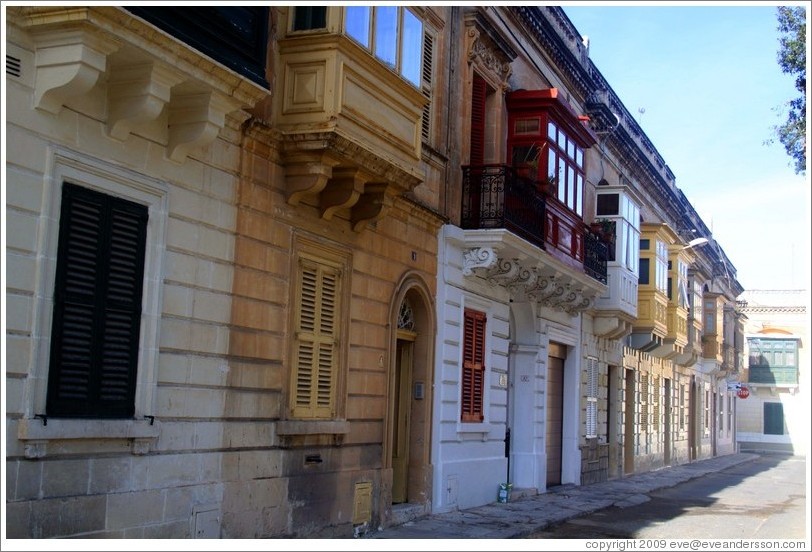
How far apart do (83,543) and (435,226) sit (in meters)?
8.01

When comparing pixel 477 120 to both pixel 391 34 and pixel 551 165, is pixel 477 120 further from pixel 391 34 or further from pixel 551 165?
pixel 391 34

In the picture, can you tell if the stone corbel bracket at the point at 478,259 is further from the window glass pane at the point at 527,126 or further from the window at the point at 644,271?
the window at the point at 644,271

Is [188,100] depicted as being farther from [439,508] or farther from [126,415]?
[439,508]

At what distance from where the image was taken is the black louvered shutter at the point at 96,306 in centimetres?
823

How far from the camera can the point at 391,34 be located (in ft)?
40.4

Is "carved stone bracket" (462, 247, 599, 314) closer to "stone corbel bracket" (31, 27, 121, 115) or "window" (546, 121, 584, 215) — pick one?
"window" (546, 121, 584, 215)

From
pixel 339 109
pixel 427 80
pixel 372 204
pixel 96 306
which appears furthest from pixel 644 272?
pixel 96 306

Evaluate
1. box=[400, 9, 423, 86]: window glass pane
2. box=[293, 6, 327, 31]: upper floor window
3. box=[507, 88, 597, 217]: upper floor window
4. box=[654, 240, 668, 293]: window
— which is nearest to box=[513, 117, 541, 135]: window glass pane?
box=[507, 88, 597, 217]: upper floor window

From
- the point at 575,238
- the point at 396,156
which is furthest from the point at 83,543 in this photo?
the point at 575,238

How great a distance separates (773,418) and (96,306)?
5842cm

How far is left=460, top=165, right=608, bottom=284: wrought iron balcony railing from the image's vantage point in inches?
637

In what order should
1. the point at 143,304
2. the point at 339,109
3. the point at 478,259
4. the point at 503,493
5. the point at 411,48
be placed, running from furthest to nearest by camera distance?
1. the point at 503,493
2. the point at 478,259
3. the point at 411,48
4. the point at 339,109
5. the point at 143,304

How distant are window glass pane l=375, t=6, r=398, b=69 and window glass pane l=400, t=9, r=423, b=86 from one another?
0.76 feet

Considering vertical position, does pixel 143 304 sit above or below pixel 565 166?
below
